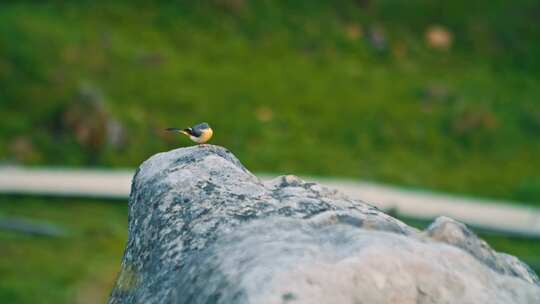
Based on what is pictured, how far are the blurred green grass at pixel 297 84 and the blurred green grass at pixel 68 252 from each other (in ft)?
12.9

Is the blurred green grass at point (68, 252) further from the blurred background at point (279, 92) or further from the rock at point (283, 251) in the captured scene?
the rock at point (283, 251)

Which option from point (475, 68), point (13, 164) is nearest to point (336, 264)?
point (13, 164)

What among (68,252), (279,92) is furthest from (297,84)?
(68,252)

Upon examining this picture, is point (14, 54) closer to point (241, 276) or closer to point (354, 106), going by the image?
point (354, 106)

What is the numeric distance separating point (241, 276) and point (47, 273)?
17174 mm

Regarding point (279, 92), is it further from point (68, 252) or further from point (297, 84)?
point (68, 252)

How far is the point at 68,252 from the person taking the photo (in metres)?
24.0

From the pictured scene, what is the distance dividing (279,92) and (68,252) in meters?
14.5

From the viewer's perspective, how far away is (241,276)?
19.1ft

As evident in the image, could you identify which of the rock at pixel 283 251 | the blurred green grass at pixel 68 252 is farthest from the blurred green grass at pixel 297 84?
the rock at pixel 283 251

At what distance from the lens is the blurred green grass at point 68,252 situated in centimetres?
2119

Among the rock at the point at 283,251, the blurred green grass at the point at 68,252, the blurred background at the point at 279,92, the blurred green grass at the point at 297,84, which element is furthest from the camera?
the blurred green grass at the point at 297,84

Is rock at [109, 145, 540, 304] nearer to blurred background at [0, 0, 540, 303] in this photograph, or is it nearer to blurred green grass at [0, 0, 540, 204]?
blurred background at [0, 0, 540, 303]

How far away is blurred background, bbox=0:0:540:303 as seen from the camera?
31.6 meters
